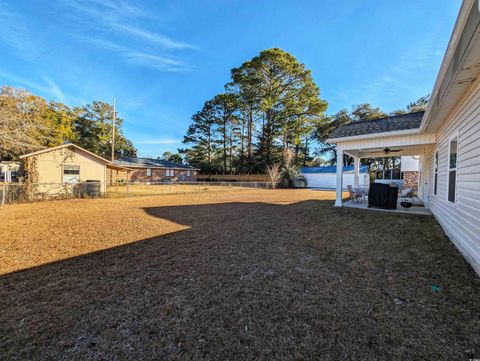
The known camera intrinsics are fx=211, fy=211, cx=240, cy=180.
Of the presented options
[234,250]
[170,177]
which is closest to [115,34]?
[234,250]

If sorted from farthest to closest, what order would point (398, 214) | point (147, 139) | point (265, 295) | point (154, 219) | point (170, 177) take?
point (147, 139)
point (170, 177)
point (398, 214)
point (154, 219)
point (265, 295)

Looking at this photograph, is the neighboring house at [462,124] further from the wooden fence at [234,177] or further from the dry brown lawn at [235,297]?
the wooden fence at [234,177]

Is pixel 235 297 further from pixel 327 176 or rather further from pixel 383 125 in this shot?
pixel 327 176

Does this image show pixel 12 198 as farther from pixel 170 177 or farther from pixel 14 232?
pixel 170 177

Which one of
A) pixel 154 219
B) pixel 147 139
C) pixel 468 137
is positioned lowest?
pixel 154 219

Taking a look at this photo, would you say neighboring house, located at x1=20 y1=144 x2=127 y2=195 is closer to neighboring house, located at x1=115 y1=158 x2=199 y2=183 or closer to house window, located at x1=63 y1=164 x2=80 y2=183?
house window, located at x1=63 y1=164 x2=80 y2=183

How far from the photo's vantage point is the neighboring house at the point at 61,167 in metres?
12.0

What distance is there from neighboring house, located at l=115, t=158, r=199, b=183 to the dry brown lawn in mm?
26811

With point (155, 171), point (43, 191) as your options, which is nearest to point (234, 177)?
point (155, 171)

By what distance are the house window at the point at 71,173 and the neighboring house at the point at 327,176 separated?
22751 millimetres

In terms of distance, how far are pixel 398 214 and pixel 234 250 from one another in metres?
6.72

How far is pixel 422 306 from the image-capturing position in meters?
2.35

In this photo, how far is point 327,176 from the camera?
25344 mm

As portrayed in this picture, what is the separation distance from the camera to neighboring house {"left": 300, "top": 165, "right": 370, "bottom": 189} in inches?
931
